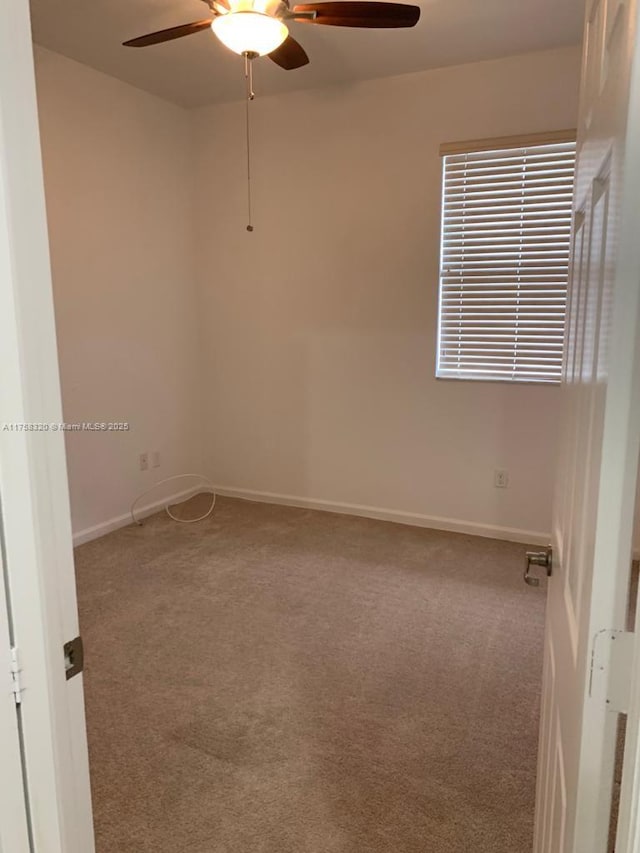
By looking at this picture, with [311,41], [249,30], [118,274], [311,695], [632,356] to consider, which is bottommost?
[311,695]

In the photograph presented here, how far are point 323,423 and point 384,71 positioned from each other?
2.19 metres

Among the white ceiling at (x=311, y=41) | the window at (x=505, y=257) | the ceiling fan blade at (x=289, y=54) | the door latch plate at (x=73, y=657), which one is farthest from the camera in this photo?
the window at (x=505, y=257)

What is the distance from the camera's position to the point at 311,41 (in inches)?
120

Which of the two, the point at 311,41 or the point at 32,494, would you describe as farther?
the point at 311,41

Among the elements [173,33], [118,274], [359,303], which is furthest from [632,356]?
[118,274]

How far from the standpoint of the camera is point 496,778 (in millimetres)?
1836

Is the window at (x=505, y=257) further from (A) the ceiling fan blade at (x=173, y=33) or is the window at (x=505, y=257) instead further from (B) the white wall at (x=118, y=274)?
(B) the white wall at (x=118, y=274)

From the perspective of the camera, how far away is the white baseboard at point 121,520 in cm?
369

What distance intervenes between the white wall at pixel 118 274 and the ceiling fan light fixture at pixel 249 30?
1515mm

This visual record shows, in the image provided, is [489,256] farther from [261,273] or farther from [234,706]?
[234,706]

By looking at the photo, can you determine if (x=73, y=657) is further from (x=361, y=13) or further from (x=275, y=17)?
(x=361, y=13)

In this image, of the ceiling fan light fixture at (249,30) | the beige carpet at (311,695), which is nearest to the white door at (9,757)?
the beige carpet at (311,695)

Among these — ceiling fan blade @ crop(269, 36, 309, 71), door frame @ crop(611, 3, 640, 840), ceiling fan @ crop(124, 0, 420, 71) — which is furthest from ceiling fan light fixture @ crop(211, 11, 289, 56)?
door frame @ crop(611, 3, 640, 840)

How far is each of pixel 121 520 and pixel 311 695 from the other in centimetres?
221
